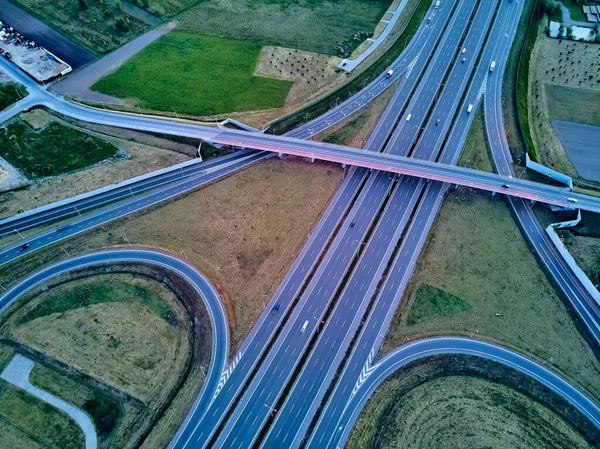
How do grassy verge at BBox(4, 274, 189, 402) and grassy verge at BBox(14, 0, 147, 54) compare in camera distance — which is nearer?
grassy verge at BBox(4, 274, 189, 402)

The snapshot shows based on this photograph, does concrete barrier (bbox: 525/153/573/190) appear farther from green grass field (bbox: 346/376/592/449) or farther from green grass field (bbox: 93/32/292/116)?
green grass field (bbox: 93/32/292/116)

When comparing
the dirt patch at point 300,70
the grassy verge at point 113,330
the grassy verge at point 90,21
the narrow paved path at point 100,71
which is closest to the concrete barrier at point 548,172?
the dirt patch at point 300,70

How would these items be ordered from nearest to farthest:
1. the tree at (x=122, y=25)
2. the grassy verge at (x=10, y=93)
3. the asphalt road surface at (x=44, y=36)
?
the grassy verge at (x=10, y=93), the asphalt road surface at (x=44, y=36), the tree at (x=122, y=25)

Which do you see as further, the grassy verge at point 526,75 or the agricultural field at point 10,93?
the agricultural field at point 10,93

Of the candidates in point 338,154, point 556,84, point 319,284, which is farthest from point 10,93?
point 556,84

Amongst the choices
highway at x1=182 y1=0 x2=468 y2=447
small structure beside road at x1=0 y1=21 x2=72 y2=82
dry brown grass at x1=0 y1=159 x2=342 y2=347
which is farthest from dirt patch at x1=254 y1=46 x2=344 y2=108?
small structure beside road at x1=0 y1=21 x2=72 y2=82

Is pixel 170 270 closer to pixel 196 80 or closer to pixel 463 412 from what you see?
pixel 463 412

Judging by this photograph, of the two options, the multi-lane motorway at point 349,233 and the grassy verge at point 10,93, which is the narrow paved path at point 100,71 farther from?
the grassy verge at point 10,93

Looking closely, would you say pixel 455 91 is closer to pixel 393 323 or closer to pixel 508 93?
pixel 508 93
